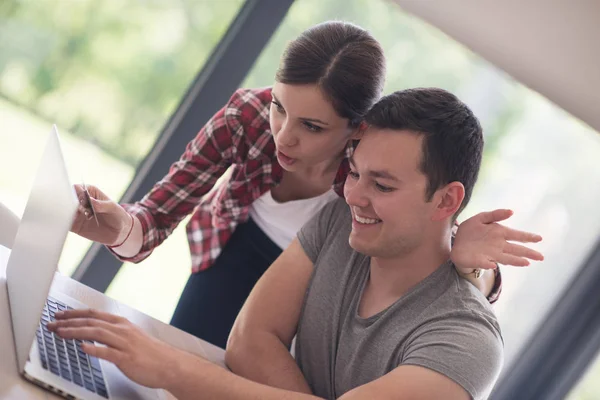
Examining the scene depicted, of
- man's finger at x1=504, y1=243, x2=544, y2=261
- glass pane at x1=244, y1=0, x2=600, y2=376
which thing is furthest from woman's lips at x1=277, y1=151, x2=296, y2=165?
glass pane at x1=244, y1=0, x2=600, y2=376

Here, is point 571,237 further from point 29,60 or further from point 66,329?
point 66,329

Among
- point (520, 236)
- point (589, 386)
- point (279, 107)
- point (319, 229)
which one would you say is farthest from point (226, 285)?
point (589, 386)

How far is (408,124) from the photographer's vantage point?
5.32 feet

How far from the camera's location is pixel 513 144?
293 cm

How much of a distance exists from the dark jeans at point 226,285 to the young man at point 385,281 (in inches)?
14.1

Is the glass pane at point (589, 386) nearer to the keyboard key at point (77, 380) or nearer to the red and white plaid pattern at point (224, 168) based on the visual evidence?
the red and white plaid pattern at point (224, 168)

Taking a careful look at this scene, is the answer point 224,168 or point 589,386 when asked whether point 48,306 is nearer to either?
point 224,168

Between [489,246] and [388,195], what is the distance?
0.73 feet

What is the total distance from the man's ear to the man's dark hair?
14mm

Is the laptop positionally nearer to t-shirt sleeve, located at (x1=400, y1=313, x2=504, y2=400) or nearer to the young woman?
the young woman

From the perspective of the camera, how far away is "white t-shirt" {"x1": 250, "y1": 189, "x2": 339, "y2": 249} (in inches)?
80.0

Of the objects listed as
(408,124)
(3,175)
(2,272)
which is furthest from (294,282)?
(3,175)

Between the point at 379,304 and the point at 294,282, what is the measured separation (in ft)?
0.68

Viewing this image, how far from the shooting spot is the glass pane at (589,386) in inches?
122
